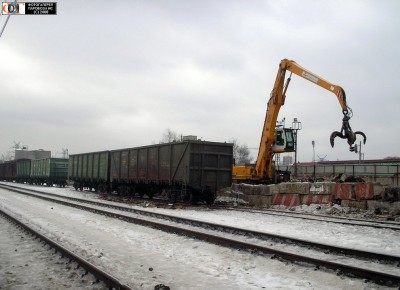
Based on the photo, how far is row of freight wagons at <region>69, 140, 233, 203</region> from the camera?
16.5m

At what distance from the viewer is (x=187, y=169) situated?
16234 mm

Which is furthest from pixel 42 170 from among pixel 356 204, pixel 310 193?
→ pixel 356 204

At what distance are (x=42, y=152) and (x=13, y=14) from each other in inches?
4098

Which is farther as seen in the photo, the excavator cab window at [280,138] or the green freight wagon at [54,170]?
the green freight wagon at [54,170]

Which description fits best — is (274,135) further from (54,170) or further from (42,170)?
(42,170)

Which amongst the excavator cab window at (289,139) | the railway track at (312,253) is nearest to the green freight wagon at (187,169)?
the excavator cab window at (289,139)

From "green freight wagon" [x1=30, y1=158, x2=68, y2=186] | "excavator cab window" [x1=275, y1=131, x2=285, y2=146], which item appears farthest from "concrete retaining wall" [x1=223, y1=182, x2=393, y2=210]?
"green freight wagon" [x1=30, y1=158, x2=68, y2=186]

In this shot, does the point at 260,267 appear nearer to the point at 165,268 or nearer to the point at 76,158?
the point at 165,268

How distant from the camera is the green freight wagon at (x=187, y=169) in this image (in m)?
16.5

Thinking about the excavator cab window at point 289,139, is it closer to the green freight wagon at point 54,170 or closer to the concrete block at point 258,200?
the concrete block at point 258,200

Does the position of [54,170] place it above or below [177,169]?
below

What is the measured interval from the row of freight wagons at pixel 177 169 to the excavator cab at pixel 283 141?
3444 mm

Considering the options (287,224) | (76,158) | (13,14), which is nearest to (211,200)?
(287,224)

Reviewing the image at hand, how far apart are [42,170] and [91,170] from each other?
57.6 feet
